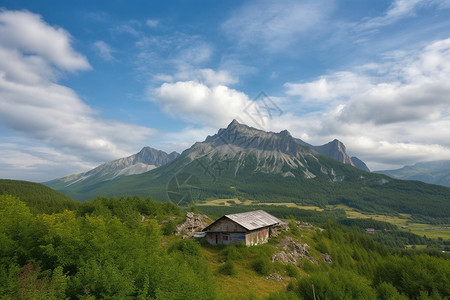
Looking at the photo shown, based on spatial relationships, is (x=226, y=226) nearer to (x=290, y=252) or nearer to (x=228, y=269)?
(x=228, y=269)

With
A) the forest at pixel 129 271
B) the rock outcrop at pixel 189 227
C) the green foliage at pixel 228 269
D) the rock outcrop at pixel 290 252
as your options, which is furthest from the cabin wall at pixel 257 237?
the rock outcrop at pixel 189 227

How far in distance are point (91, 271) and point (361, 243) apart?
89605mm

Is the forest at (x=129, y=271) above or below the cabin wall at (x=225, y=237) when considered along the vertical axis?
above

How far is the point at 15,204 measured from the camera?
112 ft

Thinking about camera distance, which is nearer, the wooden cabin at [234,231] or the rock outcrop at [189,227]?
the wooden cabin at [234,231]

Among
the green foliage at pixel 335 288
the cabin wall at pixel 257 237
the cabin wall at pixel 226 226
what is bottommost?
the cabin wall at pixel 257 237

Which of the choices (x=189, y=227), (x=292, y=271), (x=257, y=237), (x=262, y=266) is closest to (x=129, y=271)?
(x=262, y=266)

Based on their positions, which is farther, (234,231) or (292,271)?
(234,231)

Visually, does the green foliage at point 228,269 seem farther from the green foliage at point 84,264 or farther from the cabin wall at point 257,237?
the cabin wall at point 257,237

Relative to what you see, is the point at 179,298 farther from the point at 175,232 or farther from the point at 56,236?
the point at 175,232

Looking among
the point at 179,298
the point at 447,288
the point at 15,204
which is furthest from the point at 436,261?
the point at 15,204

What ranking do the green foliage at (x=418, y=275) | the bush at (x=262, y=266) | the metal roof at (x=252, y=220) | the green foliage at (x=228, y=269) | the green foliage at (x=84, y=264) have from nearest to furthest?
the green foliage at (x=84, y=264), the green foliage at (x=418, y=275), the green foliage at (x=228, y=269), the bush at (x=262, y=266), the metal roof at (x=252, y=220)

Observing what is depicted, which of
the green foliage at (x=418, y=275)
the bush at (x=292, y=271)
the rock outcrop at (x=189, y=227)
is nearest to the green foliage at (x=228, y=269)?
the bush at (x=292, y=271)

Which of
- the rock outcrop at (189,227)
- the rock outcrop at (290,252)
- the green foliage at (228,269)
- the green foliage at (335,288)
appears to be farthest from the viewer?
the rock outcrop at (189,227)
